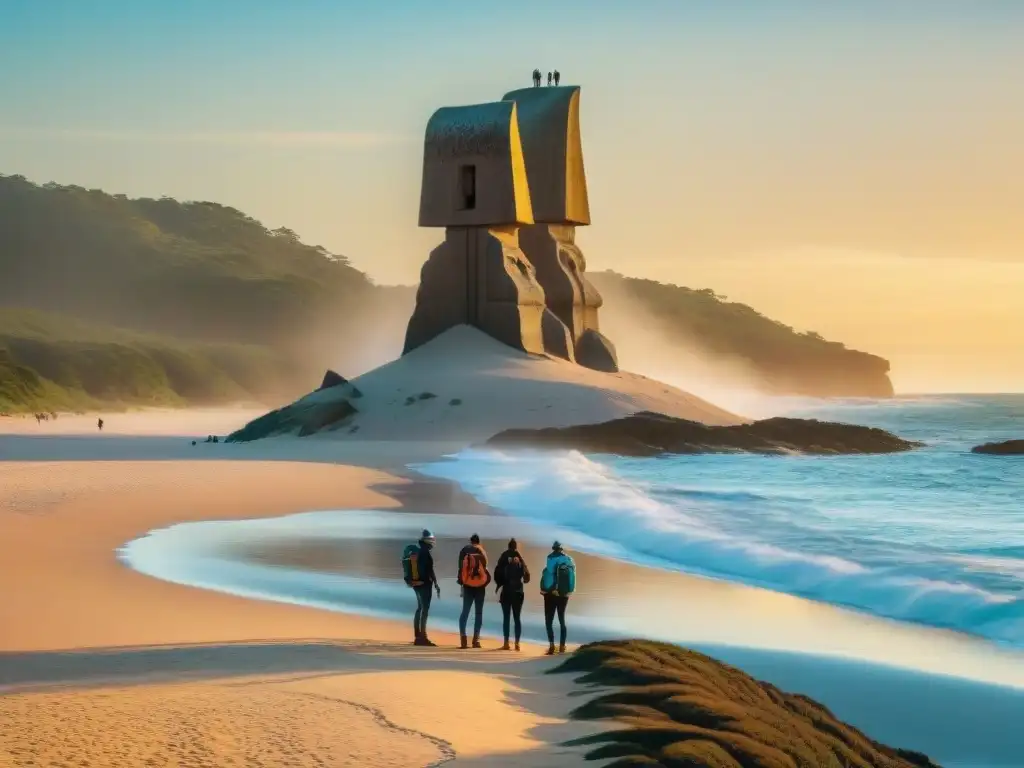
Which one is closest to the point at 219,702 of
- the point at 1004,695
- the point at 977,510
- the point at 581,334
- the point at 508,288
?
the point at 1004,695

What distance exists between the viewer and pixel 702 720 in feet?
30.6

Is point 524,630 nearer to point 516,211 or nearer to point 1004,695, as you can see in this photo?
point 1004,695

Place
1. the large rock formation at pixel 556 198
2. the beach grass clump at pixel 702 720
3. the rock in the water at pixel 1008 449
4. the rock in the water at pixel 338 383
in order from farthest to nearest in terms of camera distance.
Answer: the large rock formation at pixel 556 198 → the rock in the water at pixel 338 383 → the rock in the water at pixel 1008 449 → the beach grass clump at pixel 702 720

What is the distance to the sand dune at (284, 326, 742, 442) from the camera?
49.6 meters

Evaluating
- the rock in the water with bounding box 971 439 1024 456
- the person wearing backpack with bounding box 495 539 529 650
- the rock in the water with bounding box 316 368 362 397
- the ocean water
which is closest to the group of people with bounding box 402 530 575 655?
the person wearing backpack with bounding box 495 539 529 650

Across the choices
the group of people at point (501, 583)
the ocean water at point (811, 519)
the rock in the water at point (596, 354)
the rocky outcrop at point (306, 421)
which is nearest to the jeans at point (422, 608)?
the group of people at point (501, 583)

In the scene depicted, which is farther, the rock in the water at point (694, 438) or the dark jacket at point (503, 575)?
the rock in the water at point (694, 438)

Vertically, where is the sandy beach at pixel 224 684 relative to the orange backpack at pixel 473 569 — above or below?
below

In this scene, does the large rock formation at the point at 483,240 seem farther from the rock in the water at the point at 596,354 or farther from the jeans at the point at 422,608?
the jeans at the point at 422,608

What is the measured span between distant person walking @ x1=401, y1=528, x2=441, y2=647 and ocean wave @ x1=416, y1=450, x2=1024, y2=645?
5.19m

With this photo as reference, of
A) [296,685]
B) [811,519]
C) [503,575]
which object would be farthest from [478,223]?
[296,685]

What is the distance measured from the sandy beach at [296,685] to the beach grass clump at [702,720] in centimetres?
Result: 29

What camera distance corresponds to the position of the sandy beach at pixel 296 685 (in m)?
8.99

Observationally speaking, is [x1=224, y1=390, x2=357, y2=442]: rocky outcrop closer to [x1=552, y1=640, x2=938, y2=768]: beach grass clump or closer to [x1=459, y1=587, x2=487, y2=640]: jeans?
[x1=459, y1=587, x2=487, y2=640]: jeans
